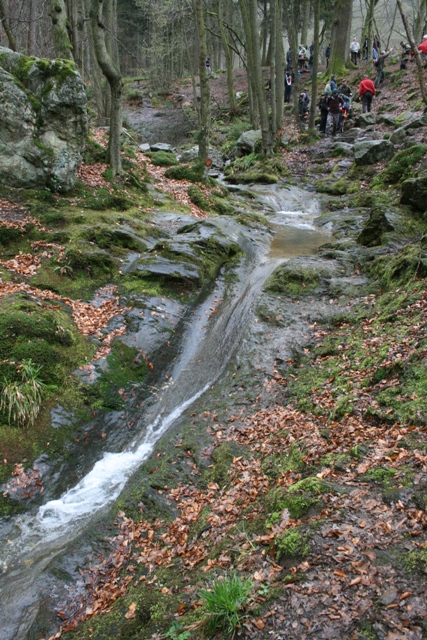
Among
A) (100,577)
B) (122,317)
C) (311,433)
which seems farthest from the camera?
(122,317)

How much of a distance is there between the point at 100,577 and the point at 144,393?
3.39m

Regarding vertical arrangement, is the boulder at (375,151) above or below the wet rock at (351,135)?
below

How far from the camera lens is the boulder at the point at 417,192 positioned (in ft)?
39.0

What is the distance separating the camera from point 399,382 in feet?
18.4

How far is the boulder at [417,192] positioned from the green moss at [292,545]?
36.0 ft

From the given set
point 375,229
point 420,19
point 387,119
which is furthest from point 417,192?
point 420,19

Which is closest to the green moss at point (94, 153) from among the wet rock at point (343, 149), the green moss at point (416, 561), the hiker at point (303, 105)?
the wet rock at point (343, 149)

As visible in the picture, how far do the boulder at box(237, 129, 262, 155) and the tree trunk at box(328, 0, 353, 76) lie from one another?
8.95 metres

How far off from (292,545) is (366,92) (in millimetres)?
24926

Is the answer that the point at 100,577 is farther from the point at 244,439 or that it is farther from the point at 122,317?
the point at 122,317

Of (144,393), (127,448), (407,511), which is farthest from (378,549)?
(144,393)

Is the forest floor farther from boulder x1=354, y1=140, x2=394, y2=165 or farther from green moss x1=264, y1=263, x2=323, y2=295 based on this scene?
boulder x1=354, y1=140, x2=394, y2=165

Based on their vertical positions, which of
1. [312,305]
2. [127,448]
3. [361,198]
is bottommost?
[127,448]

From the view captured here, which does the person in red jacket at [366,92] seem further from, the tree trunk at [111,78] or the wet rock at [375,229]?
the tree trunk at [111,78]
